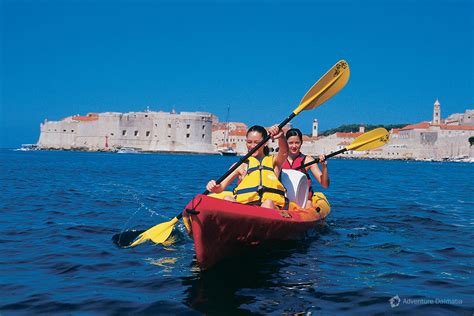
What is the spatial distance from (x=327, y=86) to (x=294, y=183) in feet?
4.73

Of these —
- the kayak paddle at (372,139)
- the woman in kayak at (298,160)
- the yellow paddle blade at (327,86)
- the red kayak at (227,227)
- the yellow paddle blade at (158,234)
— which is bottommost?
the yellow paddle blade at (158,234)

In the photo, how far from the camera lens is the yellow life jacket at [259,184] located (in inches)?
209

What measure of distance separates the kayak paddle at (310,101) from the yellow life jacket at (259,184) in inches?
31.0

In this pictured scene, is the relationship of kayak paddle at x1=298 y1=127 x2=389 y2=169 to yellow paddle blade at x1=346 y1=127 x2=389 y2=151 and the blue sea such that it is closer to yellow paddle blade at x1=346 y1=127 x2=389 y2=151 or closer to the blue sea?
yellow paddle blade at x1=346 y1=127 x2=389 y2=151

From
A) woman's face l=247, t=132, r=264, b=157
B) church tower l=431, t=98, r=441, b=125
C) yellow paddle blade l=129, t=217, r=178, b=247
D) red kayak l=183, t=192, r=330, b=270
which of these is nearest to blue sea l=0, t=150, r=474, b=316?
yellow paddle blade l=129, t=217, r=178, b=247

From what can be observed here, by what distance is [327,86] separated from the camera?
6.82 m

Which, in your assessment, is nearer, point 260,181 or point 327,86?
point 260,181

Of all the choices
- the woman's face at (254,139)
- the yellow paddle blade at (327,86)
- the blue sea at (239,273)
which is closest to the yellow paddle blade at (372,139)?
the blue sea at (239,273)

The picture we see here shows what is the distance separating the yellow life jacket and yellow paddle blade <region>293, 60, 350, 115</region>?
1.50 m

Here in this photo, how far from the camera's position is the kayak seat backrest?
6781mm

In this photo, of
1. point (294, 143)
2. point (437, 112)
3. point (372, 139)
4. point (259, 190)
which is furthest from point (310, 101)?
point (437, 112)

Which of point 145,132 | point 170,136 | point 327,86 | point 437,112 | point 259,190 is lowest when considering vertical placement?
point 259,190

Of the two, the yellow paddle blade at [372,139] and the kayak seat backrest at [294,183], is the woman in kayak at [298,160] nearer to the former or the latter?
the kayak seat backrest at [294,183]

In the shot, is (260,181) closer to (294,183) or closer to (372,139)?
(294,183)
